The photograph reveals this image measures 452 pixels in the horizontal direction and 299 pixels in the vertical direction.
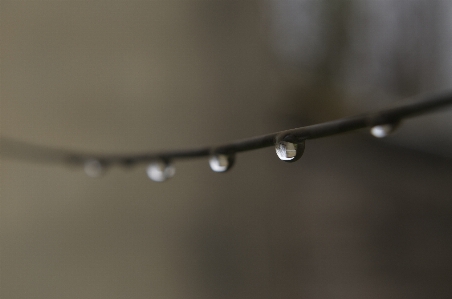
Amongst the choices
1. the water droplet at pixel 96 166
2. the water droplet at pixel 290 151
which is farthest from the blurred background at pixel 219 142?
the water droplet at pixel 290 151

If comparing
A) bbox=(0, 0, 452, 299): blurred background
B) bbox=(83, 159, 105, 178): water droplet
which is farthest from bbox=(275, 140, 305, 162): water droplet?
bbox=(0, 0, 452, 299): blurred background

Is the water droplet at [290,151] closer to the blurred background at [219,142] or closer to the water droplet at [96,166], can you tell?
the water droplet at [96,166]

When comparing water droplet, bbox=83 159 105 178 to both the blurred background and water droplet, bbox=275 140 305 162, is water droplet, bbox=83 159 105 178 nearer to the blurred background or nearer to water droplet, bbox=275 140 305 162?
water droplet, bbox=275 140 305 162

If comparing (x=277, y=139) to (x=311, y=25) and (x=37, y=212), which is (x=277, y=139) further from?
(x=311, y=25)

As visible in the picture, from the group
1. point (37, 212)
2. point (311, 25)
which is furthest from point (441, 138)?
point (37, 212)

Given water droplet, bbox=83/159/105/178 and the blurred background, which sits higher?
the blurred background

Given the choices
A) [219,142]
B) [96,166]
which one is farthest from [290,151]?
[219,142]
